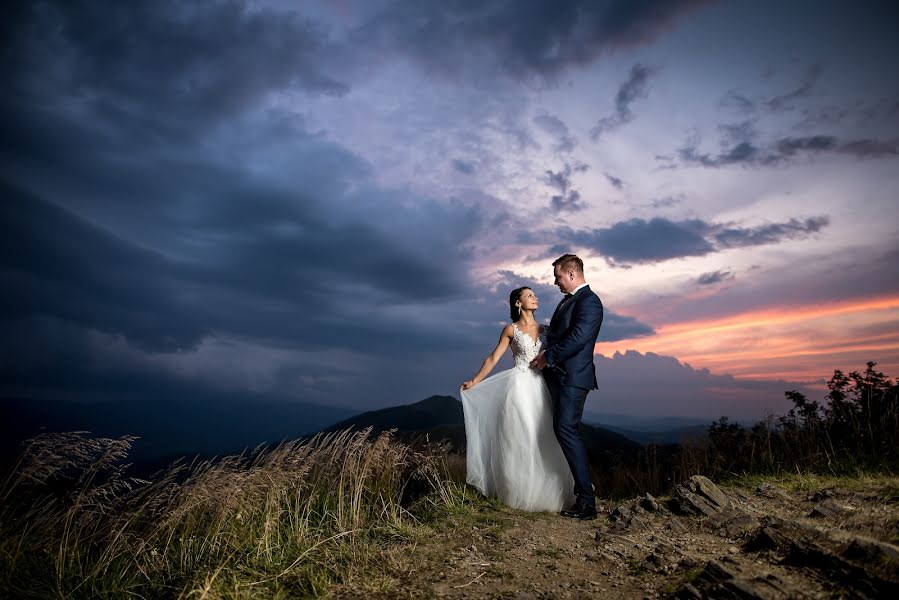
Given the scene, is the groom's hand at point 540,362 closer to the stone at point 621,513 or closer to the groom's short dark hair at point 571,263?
the groom's short dark hair at point 571,263

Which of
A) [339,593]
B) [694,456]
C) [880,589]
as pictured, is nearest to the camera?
[880,589]

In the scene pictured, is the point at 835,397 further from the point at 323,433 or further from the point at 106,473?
the point at 106,473

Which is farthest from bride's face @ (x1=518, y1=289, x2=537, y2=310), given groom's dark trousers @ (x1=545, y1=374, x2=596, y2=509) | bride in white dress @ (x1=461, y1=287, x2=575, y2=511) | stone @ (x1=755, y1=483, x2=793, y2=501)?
stone @ (x1=755, y1=483, x2=793, y2=501)

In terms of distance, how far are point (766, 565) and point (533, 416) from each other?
3.63m

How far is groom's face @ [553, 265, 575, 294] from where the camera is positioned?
7199mm

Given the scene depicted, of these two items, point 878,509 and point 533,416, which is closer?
point 878,509

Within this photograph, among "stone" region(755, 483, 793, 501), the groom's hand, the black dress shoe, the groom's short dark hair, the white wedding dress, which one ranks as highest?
the groom's short dark hair

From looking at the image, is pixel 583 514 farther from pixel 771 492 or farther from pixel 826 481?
pixel 826 481

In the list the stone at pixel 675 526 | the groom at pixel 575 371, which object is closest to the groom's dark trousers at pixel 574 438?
the groom at pixel 575 371

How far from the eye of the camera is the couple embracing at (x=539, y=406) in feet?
22.7

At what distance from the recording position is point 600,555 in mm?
5031

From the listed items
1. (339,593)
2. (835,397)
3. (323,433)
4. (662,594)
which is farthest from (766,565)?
(835,397)

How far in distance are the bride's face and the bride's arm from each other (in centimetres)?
40

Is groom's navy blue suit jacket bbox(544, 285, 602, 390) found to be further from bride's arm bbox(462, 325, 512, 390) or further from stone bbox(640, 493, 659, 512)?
stone bbox(640, 493, 659, 512)
